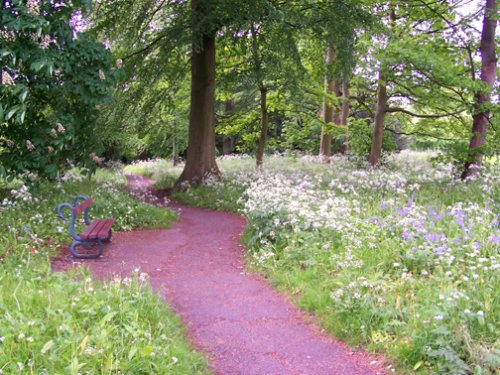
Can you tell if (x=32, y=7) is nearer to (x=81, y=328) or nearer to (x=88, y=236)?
(x=88, y=236)

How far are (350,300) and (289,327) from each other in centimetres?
73

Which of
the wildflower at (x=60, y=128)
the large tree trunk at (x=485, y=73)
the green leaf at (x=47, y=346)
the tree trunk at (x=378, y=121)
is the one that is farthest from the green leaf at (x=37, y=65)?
the tree trunk at (x=378, y=121)

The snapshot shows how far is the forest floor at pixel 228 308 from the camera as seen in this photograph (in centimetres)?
414

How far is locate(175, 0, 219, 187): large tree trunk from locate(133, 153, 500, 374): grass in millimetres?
6718

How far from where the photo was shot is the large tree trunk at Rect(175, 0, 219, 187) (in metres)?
14.9

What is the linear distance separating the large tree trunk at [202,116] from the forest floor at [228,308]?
21.9ft

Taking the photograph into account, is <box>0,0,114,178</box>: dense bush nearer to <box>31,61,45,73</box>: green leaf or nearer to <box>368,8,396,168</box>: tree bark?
<box>31,61,45,73</box>: green leaf

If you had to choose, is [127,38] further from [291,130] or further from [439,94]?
[291,130]

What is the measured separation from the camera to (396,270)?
17.2 feet

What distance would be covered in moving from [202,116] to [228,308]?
10678mm

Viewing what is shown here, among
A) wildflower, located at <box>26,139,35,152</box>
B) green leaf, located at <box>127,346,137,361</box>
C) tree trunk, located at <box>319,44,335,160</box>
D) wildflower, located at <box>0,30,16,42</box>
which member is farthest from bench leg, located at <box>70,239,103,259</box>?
tree trunk, located at <box>319,44,335,160</box>

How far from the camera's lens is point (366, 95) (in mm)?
22891

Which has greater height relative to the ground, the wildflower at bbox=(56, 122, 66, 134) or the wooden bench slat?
the wildflower at bbox=(56, 122, 66, 134)

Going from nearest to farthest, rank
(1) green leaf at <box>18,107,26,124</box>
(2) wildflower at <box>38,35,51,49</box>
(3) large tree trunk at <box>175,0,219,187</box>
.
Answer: (1) green leaf at <box>18,107,26,124</box>, (2) wildflower at <box>38,35,51,49</box>, (3) large tree trunk at <box>175,0,219,187</box>
